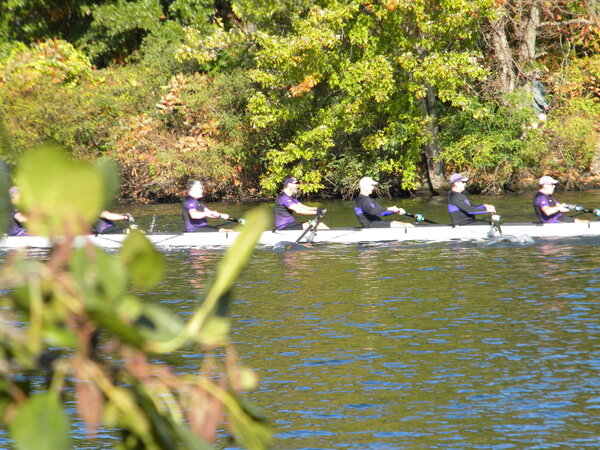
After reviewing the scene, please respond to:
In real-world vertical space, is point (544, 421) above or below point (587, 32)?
below

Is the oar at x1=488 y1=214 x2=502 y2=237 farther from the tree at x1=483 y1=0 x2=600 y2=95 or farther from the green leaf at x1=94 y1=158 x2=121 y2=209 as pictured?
the green leaf at x1=94 y1=158 x2=121 y2=209

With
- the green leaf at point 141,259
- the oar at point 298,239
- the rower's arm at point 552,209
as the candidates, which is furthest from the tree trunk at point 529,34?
the green leaf at point 141,259

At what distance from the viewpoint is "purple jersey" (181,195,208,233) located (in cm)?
1922

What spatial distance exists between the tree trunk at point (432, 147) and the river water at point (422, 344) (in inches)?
495

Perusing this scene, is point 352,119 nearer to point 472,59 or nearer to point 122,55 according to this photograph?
point 472,59

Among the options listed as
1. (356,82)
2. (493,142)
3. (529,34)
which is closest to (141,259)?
(356,82)

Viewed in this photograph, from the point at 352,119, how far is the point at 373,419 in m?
22.1

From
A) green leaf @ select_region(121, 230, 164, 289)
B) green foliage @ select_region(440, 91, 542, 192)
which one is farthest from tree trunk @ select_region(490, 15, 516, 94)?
green leaf @ select_region(121, 230, 164, 289)

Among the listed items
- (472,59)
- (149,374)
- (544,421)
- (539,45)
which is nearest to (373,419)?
(544,421)

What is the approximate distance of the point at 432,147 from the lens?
99.0 feet

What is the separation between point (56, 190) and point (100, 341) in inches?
5.2

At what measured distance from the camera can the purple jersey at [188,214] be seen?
63.1ft

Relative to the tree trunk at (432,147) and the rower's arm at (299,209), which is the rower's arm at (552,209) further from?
the tree trunk at (432,147)

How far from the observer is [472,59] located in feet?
88.5
